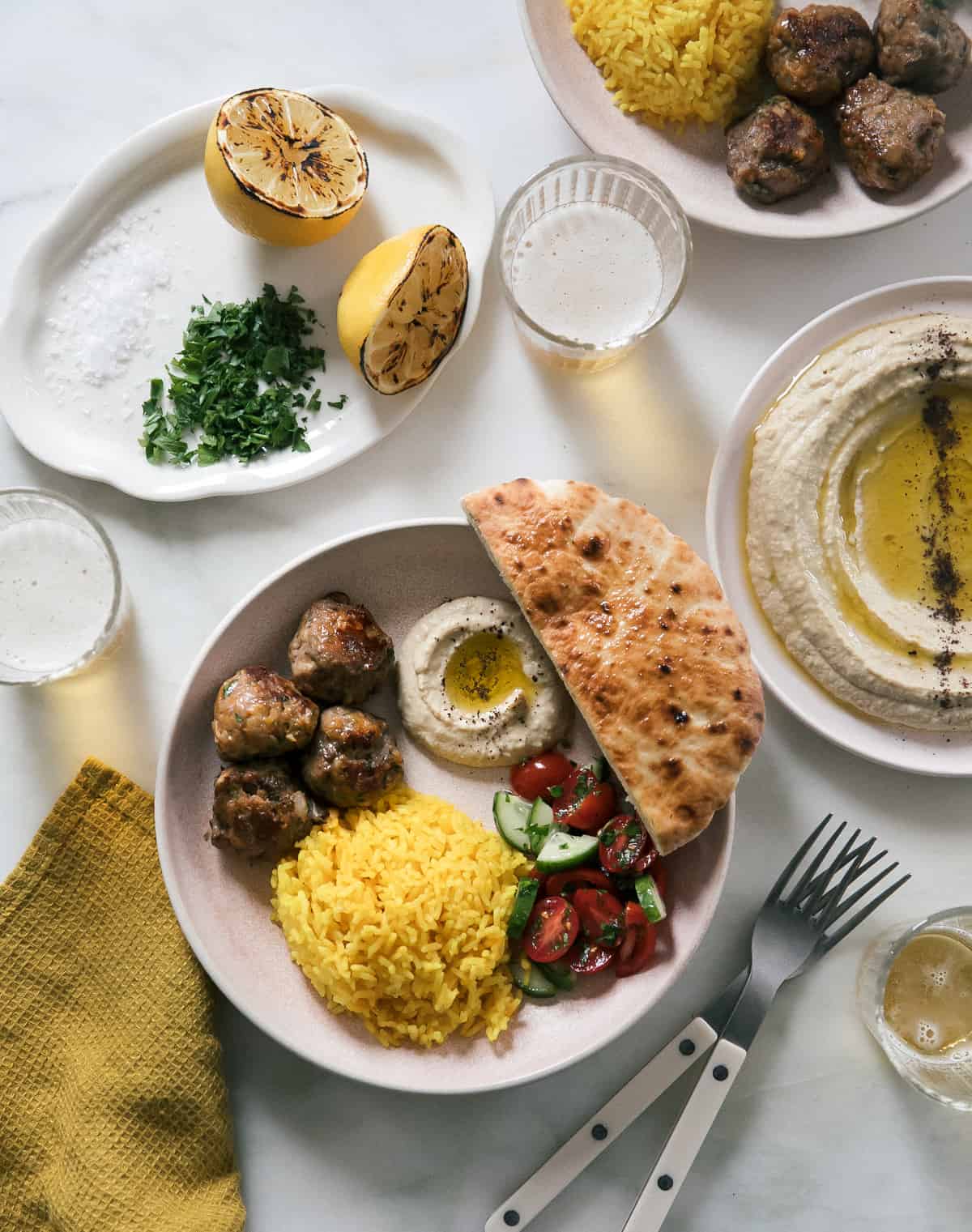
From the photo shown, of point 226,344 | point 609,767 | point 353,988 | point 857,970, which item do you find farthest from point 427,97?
point 857,970

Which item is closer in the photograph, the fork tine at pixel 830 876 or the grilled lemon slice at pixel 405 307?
the grilled lemon slice at pixel 405 307

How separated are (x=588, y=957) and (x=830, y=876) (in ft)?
2.87

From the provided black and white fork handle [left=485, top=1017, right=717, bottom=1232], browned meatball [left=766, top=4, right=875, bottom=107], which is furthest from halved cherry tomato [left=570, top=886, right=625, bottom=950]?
browned meatball [left=766, top=4, right=875, bottom=107]

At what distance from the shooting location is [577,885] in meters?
3.29

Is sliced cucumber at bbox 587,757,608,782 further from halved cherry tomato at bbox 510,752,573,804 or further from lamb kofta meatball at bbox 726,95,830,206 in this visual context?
lamb kofta meatball at bbox 726,95,830,206

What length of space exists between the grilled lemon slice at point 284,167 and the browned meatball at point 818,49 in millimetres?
A: 1471

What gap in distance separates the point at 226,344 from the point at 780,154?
201 cm

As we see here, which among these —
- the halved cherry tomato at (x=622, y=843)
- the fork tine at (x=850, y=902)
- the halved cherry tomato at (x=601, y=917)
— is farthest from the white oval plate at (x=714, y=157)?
the halved cherry tomato at (x=601, y=917)

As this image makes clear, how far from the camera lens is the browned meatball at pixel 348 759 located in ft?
10.4

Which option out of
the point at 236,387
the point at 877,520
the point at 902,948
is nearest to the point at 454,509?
the point at 236,387

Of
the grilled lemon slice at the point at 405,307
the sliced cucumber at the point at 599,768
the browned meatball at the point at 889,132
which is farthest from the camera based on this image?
the sliced cucumber at the point at 599,768

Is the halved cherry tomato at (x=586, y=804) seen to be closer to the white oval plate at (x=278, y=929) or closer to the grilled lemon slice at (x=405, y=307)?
the white oval plate at (x=278, y=929)

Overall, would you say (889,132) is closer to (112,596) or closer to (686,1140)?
(112,596)

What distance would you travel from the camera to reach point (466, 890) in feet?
10.3
